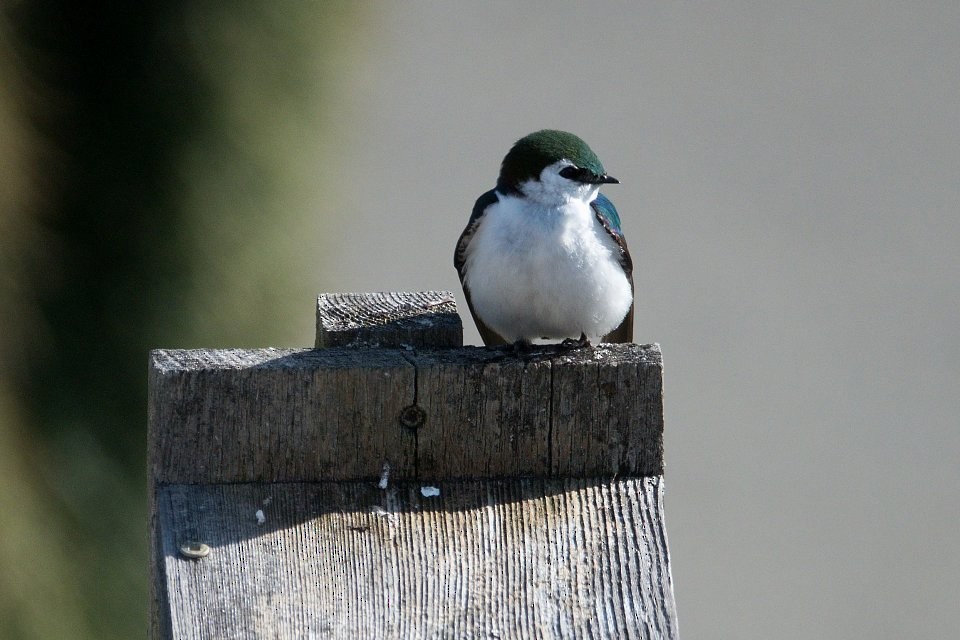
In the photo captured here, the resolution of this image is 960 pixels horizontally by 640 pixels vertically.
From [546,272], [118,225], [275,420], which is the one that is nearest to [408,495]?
[275,420]

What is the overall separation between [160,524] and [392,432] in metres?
0.36

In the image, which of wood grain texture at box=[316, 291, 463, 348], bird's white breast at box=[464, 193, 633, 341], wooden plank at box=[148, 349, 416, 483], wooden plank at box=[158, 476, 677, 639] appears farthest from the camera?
bird's white breast at box=[464, 193, 633, 341]

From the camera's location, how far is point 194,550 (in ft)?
5.46

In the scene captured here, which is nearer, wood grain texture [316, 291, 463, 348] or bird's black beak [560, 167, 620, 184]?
wood grain texture [316, 291, 463, 348]

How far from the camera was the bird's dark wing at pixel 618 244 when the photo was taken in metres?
2.90

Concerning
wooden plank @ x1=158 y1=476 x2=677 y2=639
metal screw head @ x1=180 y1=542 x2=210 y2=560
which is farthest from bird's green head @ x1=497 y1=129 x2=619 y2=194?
metal screw head @ x1=180 y1=542 x2=210 y2=560

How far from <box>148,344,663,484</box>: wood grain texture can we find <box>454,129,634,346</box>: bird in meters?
0.85

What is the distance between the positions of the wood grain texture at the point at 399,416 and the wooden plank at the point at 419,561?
31 millimetres

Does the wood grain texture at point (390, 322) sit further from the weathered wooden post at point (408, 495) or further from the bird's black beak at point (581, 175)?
the bird's black beak at point (581, 175)

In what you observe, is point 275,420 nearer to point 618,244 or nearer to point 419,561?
point 419,561

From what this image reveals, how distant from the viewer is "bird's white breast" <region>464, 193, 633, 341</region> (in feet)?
9.05

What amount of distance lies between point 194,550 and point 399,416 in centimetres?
36

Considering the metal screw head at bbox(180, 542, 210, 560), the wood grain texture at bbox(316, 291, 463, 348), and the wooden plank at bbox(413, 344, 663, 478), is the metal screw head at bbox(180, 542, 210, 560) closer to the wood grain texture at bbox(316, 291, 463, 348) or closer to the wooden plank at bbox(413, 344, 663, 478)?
the wooden plank at bbox(413, 344, 663, 478)

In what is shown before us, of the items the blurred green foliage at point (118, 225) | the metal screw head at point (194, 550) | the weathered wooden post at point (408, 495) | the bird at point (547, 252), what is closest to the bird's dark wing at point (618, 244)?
the bird at point (547, 252)
